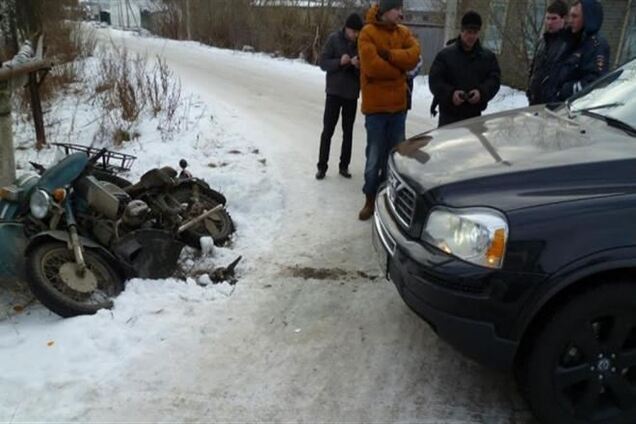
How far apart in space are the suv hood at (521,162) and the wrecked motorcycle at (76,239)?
1826 millimetres

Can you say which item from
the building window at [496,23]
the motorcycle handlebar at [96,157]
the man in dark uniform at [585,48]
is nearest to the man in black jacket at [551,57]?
the man in dark uniform at [585,48]

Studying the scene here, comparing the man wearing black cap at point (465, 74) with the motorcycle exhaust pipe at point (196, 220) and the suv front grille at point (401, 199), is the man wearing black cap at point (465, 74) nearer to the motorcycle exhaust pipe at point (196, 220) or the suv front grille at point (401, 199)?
the suv front grille at point (401, 199)

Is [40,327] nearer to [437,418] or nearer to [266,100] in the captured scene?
[437,418]

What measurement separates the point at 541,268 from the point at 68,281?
2.74 m

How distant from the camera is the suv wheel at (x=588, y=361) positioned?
7.61 feet

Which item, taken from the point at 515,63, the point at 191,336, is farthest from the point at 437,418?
the point at 515,63

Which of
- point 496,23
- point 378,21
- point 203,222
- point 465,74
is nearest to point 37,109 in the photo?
point 203,222

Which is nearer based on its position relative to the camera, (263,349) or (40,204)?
(263,349)

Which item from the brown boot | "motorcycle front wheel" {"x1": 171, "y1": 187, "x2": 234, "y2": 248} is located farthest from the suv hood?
"motorcycle front wheel" {"x1": 171, "y1": 187, "x2": 234, "y2": 248}

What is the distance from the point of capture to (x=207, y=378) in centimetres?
299

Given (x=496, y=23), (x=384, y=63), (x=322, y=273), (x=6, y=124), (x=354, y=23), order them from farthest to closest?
(x=496, y=23) → (x=354, y=23) → (x=384, y=63) → (x=6, y=124) → (x=322, y=273)

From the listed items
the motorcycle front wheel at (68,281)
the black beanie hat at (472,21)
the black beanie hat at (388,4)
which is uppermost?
the black beanie hat at (388,4)

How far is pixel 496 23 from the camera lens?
13.2 metres

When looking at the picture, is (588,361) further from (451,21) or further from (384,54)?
(451,21)
